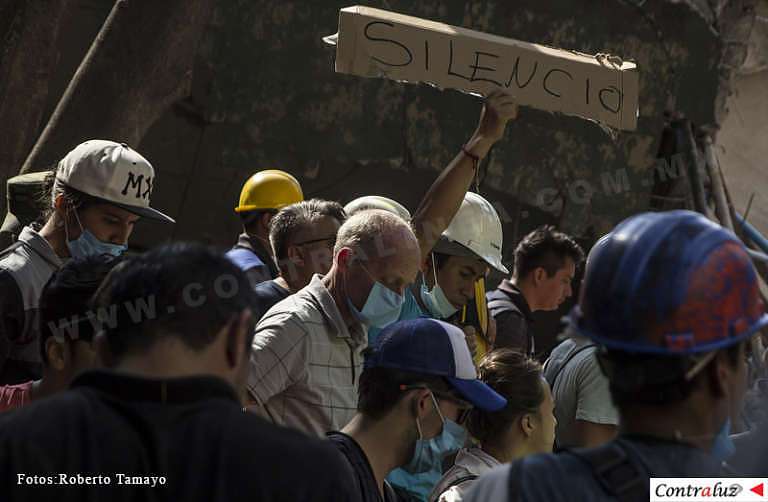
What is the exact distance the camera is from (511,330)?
5.78m

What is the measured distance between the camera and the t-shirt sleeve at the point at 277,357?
154 inches

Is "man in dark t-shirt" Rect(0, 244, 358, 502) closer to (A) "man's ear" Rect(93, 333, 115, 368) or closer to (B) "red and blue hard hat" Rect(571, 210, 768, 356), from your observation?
(A) "man's ear" Rect(93, 333, 115, 368)

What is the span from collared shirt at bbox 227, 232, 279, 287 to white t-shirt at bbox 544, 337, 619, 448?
1.39 meters

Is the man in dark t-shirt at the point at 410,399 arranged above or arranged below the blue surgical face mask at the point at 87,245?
below

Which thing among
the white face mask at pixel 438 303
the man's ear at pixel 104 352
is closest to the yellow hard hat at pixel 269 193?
the white face mask at pixel 438 303

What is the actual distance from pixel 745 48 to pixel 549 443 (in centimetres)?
684

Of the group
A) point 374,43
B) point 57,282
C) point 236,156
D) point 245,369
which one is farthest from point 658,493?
point 236,156

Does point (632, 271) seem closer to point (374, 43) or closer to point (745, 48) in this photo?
point (374, 43)

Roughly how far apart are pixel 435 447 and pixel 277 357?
69 cm

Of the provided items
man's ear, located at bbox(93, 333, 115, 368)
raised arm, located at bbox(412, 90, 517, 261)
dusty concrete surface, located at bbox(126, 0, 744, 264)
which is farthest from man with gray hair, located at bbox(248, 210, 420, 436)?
dusty concrete surface, located at bbox(126, 0, 744, 264)

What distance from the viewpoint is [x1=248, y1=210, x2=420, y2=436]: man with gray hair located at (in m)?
3.96

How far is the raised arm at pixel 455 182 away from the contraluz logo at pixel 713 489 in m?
2.97

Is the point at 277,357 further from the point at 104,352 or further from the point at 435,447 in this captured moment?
the point at 104,352

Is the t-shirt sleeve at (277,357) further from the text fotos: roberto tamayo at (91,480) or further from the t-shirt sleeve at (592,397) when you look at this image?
the text fotos: roberto tamayo at (91,480)
